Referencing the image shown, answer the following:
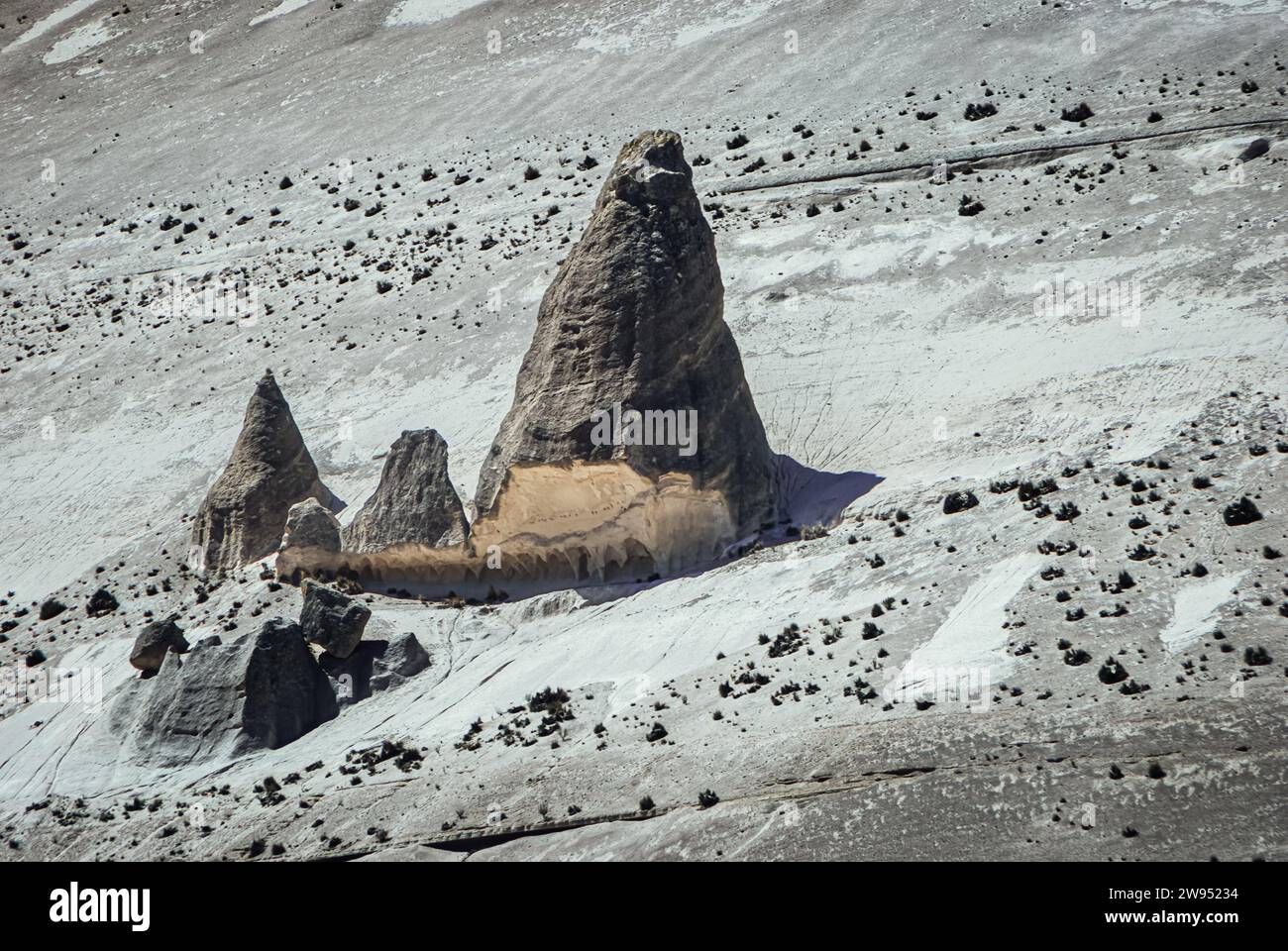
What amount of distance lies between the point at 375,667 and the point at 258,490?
734 cm

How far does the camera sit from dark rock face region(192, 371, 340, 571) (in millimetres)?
30109

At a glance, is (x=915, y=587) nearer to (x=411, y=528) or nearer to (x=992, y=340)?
(x=411, y=528)

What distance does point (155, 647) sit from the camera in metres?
25.2

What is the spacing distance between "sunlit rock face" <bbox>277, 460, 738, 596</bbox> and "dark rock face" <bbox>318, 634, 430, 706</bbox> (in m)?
2.86

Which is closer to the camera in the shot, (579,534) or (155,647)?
(155,647)

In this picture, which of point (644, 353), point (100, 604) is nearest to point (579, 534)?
point (644, 353)

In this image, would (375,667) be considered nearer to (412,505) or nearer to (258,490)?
(412,505)

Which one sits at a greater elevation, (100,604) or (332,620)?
(332,620)

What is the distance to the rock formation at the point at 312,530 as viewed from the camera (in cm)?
2788

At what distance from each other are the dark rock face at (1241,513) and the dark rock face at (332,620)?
13.5 meters

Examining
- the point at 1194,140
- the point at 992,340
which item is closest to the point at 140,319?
the point at 992,340

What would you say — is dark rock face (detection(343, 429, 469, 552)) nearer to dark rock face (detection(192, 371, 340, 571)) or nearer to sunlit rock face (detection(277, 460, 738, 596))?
sunlit rock face (detection(277, 460, 738, 596))

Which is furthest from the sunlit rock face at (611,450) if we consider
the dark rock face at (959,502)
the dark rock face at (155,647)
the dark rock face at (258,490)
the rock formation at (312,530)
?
the dark rock face at (959,502)

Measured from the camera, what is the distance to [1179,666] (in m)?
17.3
